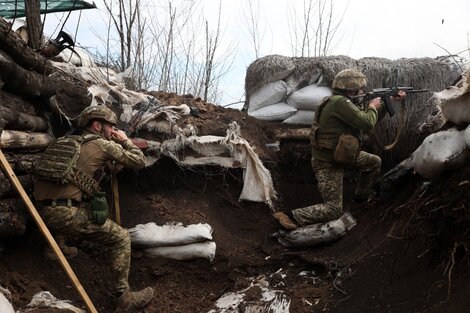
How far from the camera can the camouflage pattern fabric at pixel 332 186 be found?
4965 millimetres

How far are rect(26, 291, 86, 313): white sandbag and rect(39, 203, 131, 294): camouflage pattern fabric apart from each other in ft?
1.71

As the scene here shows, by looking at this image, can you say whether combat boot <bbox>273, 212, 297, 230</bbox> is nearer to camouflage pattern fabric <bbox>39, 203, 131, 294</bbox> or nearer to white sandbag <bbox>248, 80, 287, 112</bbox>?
camouflage pattern fabric <bbox>39, 203, 131, 294</bbox>

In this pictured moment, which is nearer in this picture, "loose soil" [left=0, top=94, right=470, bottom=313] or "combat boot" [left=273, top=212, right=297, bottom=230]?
"loose soil" [left=0, top=94, right=470, bottom=313]

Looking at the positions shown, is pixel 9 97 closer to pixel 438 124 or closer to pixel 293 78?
pixel 293 78

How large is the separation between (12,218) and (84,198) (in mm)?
571

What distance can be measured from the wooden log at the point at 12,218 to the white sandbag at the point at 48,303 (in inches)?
21.3

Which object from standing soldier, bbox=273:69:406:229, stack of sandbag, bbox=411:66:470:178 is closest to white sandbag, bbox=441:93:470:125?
stack of sandbag, bbox=411:66:470:178

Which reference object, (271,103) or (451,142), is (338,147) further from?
(271,103)

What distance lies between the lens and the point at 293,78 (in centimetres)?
653

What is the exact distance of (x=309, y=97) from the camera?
20.5ft

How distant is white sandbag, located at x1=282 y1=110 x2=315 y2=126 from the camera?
6.43 m

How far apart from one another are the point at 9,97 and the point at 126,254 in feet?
5.67

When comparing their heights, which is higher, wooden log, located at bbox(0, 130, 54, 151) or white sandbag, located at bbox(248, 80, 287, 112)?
white sandbag, located at bbox(248, 80, 287, 112)

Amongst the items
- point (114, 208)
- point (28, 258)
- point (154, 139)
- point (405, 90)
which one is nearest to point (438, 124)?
point (405, 90)
